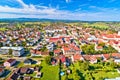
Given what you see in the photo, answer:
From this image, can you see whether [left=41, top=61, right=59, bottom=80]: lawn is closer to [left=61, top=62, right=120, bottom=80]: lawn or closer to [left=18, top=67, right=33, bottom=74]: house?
[left=61, top=62, right=120, bottom=80]: lawn

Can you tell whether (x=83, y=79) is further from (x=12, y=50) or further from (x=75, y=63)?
(x=12, y=50)

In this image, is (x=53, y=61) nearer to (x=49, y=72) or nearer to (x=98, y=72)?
(x=49, y=72)

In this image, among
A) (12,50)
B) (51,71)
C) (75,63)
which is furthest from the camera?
(12,50)

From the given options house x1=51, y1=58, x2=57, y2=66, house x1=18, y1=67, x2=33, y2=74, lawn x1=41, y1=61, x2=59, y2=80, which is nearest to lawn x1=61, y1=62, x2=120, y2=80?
lawn x1=41, y1=61, x2=59, y2=80

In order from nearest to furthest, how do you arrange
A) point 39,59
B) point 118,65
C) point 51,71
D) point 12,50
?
1. point 51,71
2. point 118,65
3. point 39,59
4. point 12,50

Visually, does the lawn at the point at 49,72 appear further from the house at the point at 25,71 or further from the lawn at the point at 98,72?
the house at the point at 25,71

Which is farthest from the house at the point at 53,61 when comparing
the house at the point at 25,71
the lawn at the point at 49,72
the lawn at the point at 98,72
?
the house at the point at 25,71

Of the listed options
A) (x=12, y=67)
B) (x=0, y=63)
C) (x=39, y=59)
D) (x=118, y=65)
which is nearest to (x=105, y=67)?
(x=118, y=65)

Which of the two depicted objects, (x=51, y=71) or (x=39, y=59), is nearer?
(x=51, y=71)
